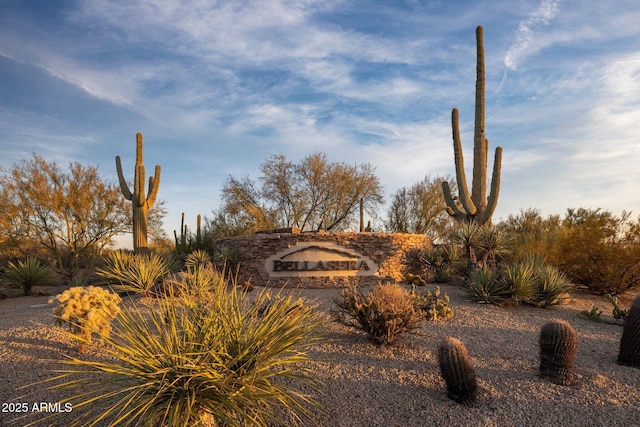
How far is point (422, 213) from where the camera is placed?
24.5 meters

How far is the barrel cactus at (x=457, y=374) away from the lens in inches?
183

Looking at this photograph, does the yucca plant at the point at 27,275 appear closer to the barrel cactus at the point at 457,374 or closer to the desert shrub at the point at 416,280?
the desert shrub at the point at 416,280

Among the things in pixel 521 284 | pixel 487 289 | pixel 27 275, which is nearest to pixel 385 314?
pixel 487 289

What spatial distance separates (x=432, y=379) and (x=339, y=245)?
9379mm

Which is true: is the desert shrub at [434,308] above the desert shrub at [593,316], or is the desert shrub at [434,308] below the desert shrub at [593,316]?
above

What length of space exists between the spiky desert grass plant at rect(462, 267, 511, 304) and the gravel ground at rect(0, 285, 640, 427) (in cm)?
207

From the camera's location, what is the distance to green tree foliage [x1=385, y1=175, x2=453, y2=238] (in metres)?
24.4

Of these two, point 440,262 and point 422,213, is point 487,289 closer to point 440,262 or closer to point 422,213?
point 440,262

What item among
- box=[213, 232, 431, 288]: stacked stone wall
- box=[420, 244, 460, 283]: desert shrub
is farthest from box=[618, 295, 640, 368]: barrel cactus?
box=[213, 232, 431, 288]: stacked stone wall

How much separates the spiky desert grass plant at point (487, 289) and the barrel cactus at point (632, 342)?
13.0ft

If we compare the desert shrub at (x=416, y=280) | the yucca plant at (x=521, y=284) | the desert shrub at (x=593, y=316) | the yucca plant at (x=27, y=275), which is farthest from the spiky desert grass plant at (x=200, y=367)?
the yucca plant at (x=27, y=275)

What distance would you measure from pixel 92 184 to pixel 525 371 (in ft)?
66.3

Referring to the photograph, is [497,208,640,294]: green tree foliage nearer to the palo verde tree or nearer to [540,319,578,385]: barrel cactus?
[540,319,578,385]: barrel cactus

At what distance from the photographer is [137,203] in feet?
61.8
